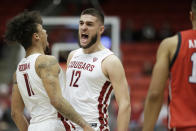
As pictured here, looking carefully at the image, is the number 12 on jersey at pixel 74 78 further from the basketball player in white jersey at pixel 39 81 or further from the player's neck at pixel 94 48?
the player's neck at pixel 94 48

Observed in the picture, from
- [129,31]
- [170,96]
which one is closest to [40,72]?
[170,96]

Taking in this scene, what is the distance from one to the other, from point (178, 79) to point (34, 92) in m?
1.55

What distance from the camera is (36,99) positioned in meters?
5.09

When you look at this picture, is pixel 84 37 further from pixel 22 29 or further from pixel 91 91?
pixel 22 29

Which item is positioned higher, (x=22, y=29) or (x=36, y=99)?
(x=22, y=29)

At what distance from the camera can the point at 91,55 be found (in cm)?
560

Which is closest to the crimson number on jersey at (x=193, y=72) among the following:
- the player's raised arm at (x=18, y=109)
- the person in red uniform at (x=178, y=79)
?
the person in red uniform at (x=178, y=79)

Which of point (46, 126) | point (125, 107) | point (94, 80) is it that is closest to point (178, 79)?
point (125, 107)

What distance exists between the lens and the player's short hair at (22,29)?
520 centimetres

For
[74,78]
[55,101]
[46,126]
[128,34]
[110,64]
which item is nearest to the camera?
[55,101]

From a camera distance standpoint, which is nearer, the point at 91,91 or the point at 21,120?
the point at 91,91

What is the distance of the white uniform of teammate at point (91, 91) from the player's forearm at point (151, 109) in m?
0.97

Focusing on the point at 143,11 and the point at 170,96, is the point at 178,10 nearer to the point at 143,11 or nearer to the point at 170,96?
the point at 143,11

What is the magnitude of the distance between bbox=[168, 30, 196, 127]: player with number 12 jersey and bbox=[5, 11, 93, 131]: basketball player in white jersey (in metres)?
0.95
